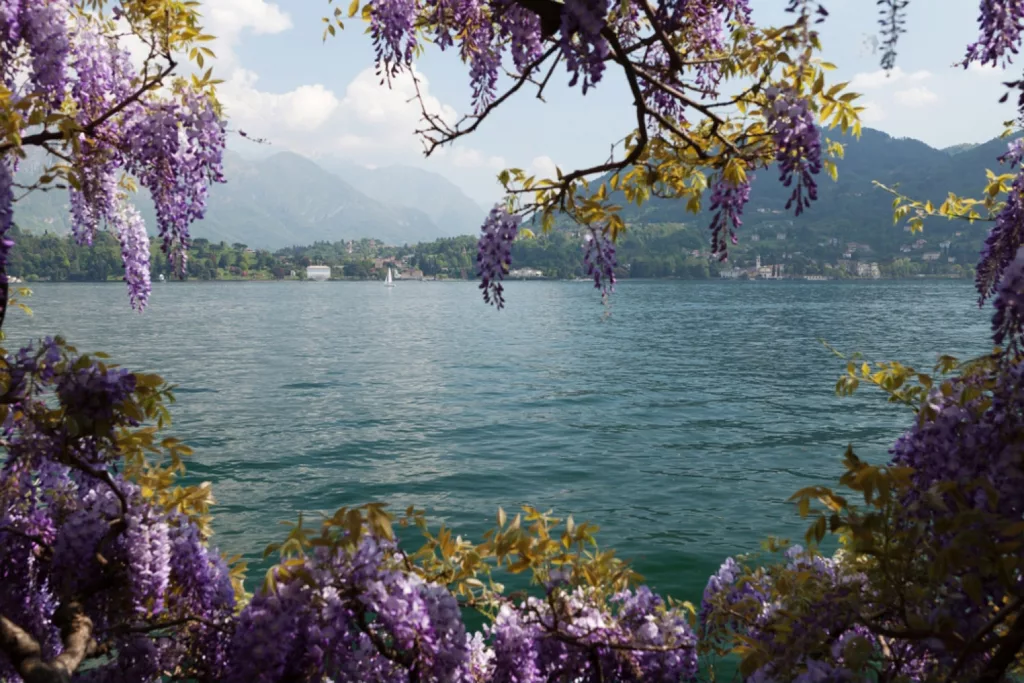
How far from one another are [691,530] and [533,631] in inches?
402

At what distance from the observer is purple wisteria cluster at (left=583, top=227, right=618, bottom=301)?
5.79 meters

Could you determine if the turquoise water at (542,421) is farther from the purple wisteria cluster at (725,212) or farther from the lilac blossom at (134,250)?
the lilac blossom at (134,250)

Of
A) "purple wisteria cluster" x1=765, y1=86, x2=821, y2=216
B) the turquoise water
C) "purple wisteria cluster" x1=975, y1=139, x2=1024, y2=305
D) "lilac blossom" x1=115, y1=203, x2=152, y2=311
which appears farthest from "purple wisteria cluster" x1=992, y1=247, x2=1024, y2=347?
"lilac blossom" x1=115, y1=203, x2=152, y2=311

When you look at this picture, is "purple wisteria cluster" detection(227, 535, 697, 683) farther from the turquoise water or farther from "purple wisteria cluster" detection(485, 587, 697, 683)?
the turquoise water

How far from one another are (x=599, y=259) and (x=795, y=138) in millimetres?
2318

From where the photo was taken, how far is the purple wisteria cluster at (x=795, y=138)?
3650mm

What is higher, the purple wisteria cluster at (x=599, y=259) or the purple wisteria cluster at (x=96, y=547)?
the purple wisteria cluster at (x=599, y=259)

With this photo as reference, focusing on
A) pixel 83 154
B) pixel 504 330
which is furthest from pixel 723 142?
pixel 504 330

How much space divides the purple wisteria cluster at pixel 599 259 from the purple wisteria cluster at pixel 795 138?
186 centimetres

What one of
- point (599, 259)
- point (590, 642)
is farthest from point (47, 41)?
point (590, 642)

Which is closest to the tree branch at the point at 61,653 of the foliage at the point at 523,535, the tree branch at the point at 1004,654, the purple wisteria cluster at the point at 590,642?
the foliage at the point at 523,535

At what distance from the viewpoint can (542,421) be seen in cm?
2602

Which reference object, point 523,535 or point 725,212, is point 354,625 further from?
point 725,212

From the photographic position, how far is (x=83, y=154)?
4.66 metres
